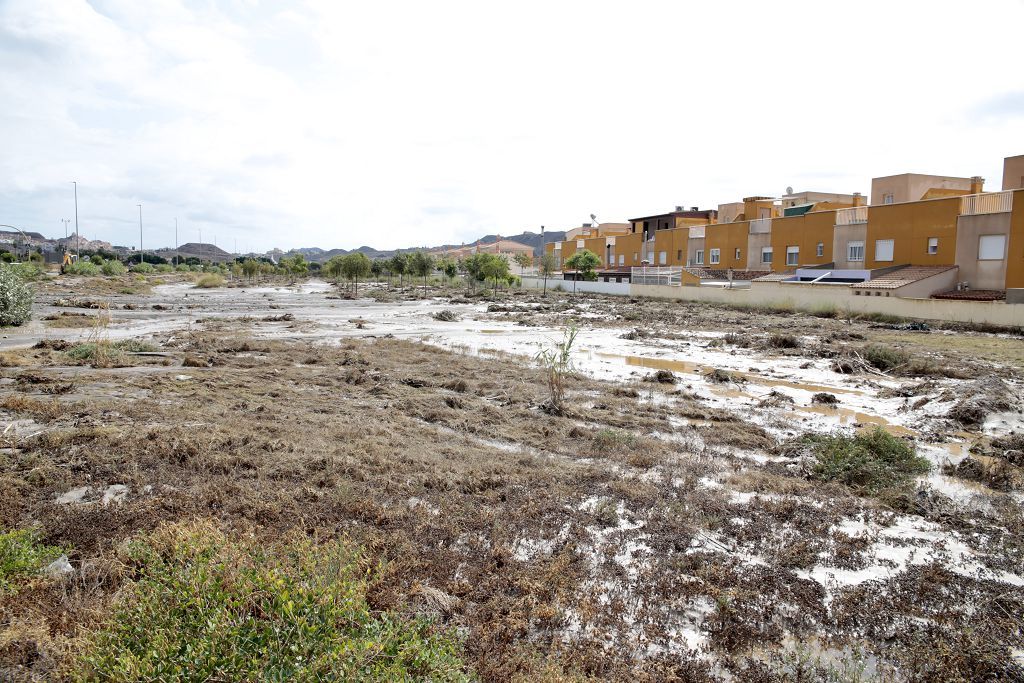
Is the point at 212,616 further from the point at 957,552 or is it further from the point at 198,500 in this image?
the point at 957,552

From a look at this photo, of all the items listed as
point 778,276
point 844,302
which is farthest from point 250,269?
point 844,302

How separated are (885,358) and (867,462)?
12165 millimetres

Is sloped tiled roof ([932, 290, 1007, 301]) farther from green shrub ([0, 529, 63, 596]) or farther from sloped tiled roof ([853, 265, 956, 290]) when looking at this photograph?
green shrub ([0, 529, 63, 596])

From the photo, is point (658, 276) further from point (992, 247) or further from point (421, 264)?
point (421, 264)

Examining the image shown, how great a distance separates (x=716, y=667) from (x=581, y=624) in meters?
1.05

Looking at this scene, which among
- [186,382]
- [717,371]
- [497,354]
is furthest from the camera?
[497,354]

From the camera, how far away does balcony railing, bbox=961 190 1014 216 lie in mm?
33531

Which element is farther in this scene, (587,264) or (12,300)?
(587,264)

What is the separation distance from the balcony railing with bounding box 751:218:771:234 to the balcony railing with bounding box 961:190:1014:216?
59.6 ft

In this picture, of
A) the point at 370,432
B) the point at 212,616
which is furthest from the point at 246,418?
the point at 212,616

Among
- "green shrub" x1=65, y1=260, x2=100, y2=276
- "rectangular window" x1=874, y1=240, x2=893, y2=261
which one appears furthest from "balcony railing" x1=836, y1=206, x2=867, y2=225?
"green shrub" x1=65, y1=260, x2=100, y2=276

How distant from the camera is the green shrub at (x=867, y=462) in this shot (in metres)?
8.95

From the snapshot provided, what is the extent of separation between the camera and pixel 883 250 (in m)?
41.1

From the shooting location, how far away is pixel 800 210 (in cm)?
5556
